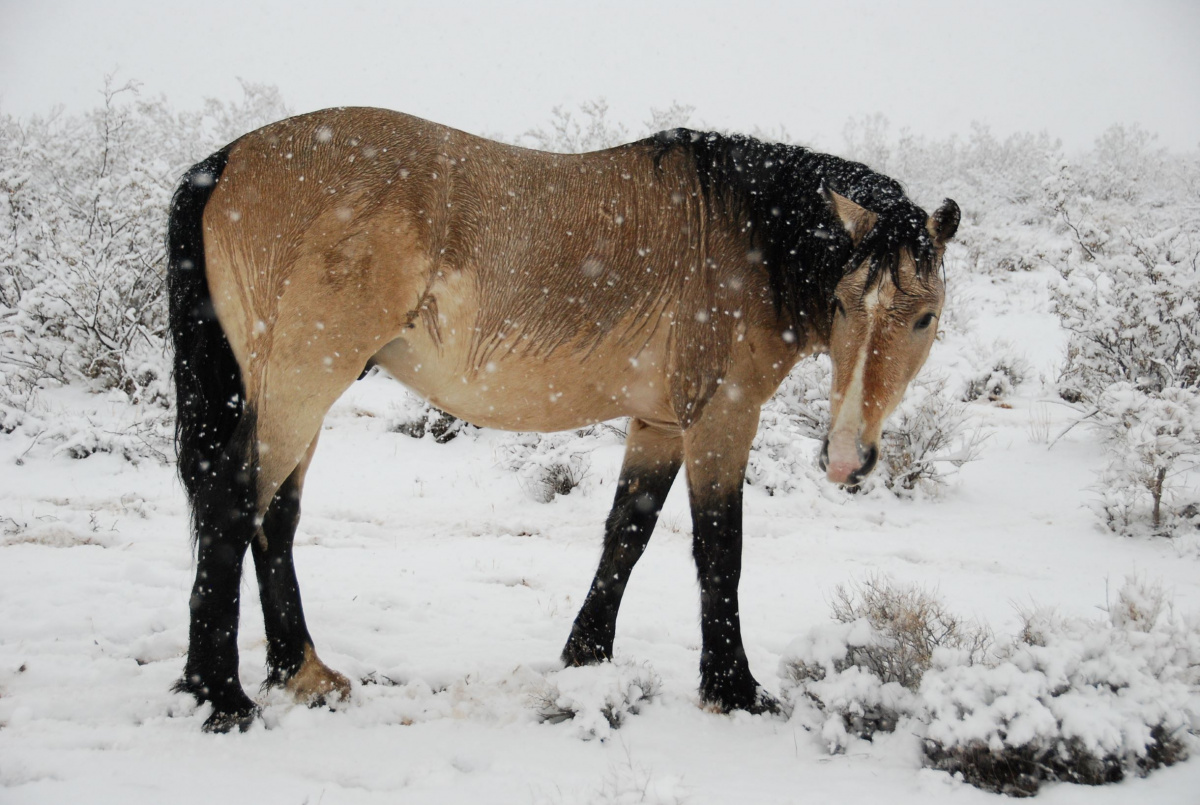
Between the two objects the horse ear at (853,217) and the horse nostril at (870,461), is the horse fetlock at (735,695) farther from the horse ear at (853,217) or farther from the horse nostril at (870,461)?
the horse ear at (853,217)

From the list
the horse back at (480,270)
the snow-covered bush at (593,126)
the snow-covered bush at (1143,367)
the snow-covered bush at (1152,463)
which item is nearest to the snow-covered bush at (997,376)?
the snow-covered bush at (1143,367)

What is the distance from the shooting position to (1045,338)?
35.4 ft

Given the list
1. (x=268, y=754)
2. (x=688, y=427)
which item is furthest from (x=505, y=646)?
(x=688, y=427)

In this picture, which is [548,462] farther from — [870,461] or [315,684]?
[870,461]

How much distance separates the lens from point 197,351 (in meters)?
2.65

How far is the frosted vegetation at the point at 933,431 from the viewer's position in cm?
217

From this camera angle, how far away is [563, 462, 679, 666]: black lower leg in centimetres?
324

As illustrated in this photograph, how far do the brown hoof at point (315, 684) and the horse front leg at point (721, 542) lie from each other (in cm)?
154

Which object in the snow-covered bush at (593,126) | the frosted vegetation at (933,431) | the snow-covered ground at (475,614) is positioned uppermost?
the snow-covered bush at (593,126)

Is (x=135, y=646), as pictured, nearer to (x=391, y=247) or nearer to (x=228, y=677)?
(x=228, y=677)

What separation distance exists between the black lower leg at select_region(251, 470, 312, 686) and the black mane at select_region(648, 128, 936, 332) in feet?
7.33

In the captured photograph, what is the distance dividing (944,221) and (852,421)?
0.83 m

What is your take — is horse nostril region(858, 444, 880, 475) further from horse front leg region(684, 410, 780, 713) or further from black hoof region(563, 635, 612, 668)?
black hoof region(563, 635, 612, 668)

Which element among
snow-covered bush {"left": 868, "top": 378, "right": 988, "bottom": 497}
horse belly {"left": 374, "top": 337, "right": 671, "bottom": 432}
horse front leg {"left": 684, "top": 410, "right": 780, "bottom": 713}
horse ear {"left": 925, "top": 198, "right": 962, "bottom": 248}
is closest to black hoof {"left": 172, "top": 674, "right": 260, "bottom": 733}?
horse belly {"left": 374, "top": 337, "right": 671, "bottom": 432}
